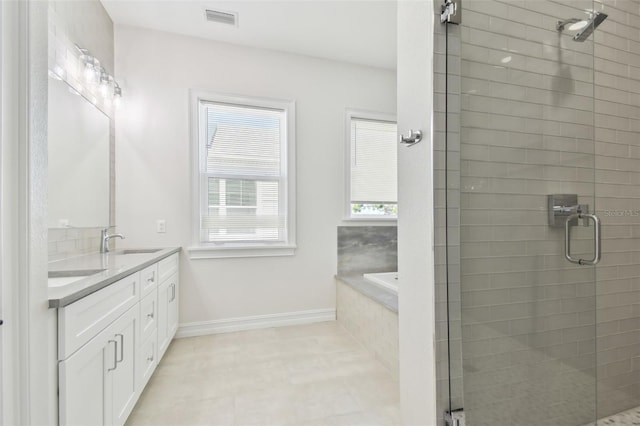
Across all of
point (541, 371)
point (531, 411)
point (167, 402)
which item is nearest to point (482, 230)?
point (541, 371)

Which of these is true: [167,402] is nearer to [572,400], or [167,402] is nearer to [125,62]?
[572,400]

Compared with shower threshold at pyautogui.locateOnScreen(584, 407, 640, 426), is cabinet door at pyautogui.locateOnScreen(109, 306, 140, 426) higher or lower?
higher

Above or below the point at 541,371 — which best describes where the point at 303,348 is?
below

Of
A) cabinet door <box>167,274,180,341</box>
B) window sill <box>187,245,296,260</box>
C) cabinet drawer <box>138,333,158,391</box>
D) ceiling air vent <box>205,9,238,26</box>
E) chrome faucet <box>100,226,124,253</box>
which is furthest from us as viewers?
window sill <box>187,245,296,260</box>

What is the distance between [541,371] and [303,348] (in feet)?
5.29

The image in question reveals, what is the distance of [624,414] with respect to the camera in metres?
1.47

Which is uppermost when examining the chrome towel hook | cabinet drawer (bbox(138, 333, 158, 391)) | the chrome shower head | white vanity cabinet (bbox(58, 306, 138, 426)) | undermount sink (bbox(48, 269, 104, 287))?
the chrome shower head

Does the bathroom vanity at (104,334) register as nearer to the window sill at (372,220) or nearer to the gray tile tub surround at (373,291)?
the gray tile tub surround at (373,291)

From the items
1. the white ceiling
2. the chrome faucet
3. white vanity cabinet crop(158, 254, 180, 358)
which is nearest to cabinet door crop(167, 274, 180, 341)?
white vanity cabinet crop(158, 254, 180, 358)

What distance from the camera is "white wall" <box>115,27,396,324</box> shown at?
98.9 inches

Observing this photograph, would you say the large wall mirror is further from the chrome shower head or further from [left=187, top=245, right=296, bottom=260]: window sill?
the chrome shower head

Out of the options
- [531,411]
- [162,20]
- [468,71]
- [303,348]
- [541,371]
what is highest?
[162,20]

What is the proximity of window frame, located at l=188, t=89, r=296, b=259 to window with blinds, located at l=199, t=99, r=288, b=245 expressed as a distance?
18mm

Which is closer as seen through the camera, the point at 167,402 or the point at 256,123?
the point at 167,402
